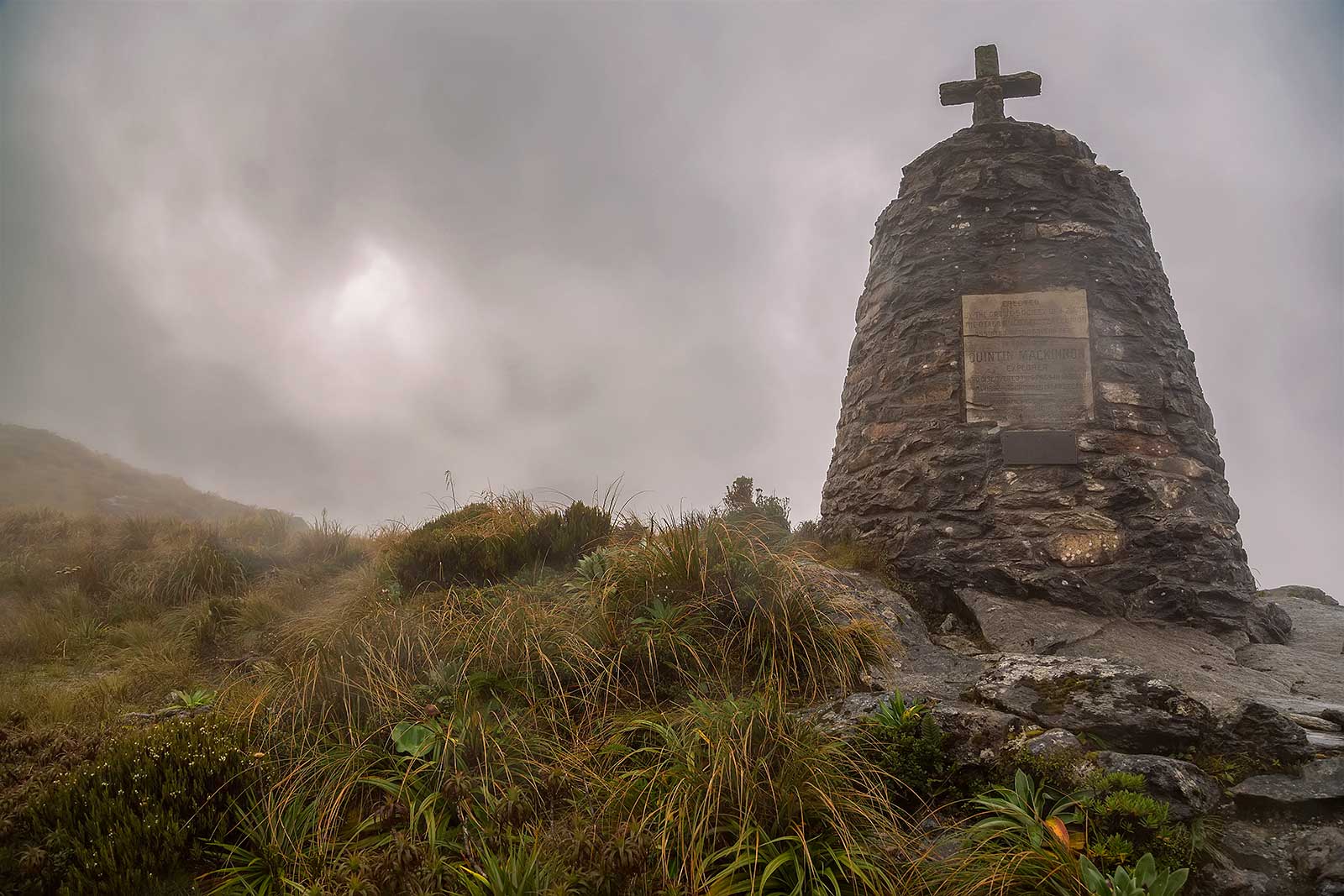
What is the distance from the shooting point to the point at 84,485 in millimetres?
12109

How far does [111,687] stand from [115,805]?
237 cm

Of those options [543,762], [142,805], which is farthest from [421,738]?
[142,805]

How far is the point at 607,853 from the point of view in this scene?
2.58 meters

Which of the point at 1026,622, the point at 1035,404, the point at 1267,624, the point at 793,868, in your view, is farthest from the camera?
the point at 1035,404

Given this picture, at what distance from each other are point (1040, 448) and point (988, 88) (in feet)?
13.0

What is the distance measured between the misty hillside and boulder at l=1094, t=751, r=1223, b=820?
35.7 feet

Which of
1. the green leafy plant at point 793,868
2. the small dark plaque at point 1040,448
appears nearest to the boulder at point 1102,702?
the green leafy plant at point 793,868

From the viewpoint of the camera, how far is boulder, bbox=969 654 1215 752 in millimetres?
3531

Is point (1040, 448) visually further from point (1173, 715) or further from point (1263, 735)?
point (1263, 735)

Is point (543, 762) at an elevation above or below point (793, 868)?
above

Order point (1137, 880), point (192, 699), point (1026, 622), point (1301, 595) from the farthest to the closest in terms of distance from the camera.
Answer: point (1301, 595)
point (1026, 622)
point (192, 699)
point (1137, 880)

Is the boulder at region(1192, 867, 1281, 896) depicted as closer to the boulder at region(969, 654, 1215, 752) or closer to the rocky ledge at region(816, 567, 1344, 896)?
the rocky ledge at region(816, 567, 1344, 896)

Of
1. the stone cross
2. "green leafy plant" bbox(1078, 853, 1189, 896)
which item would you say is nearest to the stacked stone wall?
the stone cross

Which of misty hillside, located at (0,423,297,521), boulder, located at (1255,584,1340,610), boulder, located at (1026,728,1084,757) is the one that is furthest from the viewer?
misty hillside, located at (0,423,297,521)
